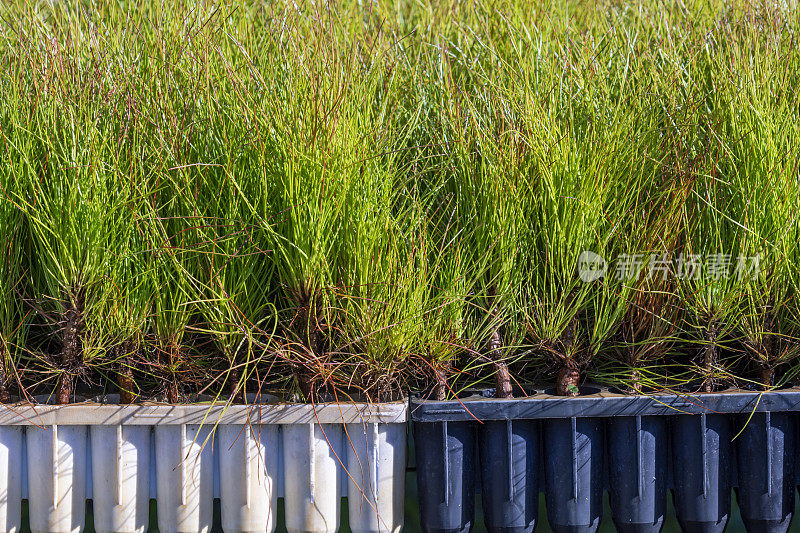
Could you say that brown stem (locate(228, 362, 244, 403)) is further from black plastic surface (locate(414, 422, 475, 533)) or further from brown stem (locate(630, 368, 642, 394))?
brown stem (locate(630, 368, 642, 394))

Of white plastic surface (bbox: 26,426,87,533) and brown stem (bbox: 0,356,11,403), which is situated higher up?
brown stem (bbox: 0,356,11,403)

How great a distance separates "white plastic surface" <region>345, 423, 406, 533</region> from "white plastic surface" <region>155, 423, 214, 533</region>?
0.22 metres

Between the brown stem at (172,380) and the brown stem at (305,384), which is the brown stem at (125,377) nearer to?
the brown stem at (172,380)

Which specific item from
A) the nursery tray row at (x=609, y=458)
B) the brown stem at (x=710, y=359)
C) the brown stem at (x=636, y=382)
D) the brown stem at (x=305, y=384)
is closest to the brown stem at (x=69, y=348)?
the brown stem at (x=305, y=384)

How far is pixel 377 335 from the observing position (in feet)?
3.21

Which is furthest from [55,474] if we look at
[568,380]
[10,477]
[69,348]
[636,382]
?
[636,382]

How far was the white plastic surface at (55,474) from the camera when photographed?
100 centimetres

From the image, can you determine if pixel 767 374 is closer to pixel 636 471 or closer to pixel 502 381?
pixel 636 471

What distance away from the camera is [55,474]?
1.00 m

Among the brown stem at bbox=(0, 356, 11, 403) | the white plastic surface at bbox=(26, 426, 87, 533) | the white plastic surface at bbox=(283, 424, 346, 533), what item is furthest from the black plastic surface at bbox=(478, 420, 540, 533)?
the brown stem at bbox=(0, 356, 11, 403)

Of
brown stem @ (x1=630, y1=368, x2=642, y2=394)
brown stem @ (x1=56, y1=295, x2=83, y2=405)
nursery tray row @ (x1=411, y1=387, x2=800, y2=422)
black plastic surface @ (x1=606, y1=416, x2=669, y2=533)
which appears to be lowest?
black plastic surface @ (x1=606, y1=416, x2=669, y2=533)

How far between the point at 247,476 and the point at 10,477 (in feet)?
1.21

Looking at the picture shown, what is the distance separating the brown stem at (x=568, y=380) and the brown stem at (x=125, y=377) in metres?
0.66

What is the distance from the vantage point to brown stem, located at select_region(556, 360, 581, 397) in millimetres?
1034
